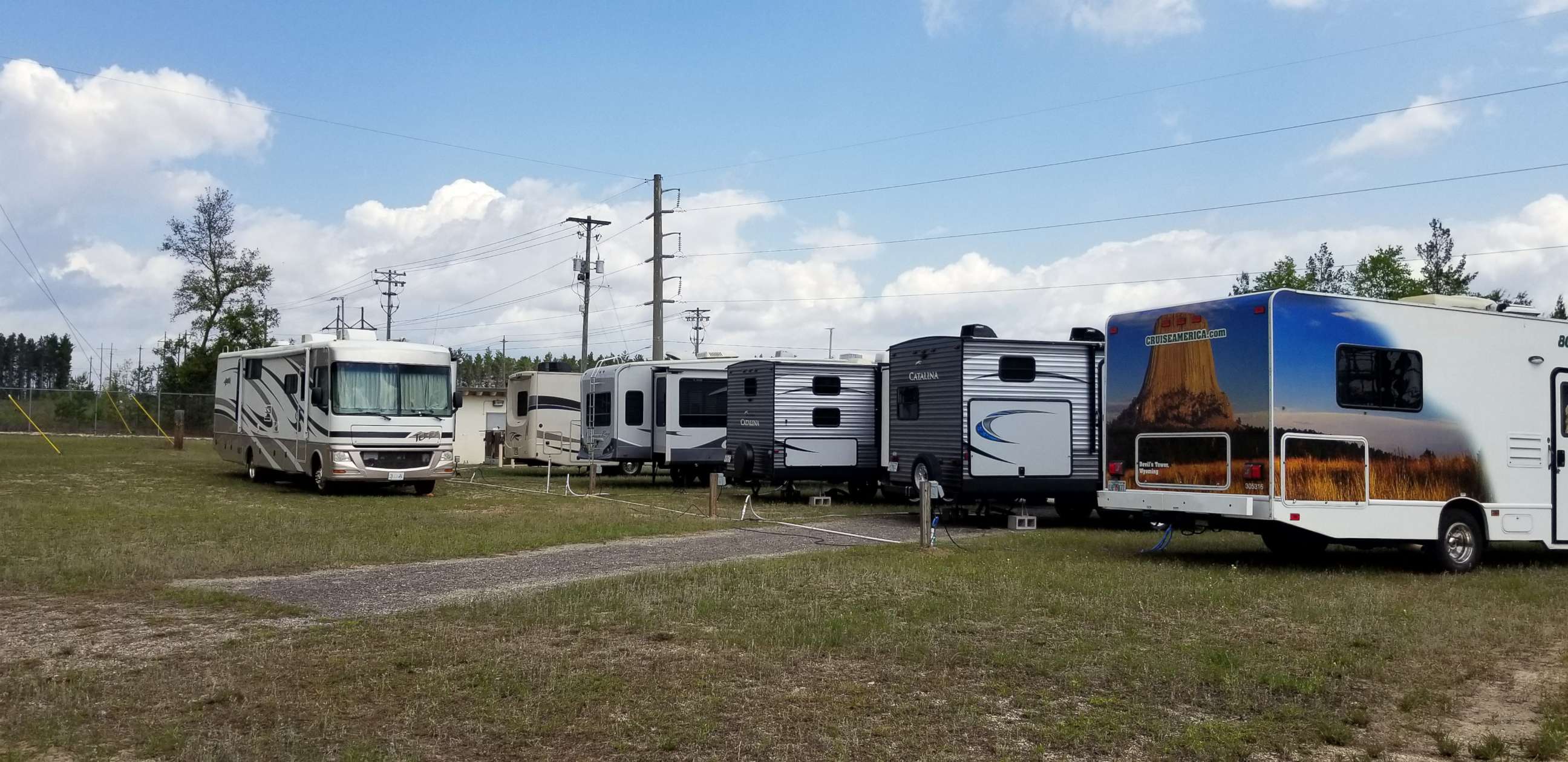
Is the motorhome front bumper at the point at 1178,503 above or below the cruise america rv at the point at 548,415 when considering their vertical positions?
below

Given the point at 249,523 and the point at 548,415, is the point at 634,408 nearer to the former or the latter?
the point at 548,415

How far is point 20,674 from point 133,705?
1.23m

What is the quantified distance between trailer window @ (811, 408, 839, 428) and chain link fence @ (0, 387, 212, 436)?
36.4 m

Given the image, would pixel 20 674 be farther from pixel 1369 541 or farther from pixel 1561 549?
pixel 1561 549

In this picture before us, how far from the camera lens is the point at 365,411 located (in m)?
22.2

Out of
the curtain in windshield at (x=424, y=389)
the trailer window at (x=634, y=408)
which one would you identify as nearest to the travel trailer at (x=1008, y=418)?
the curtain in windshield at (x=424, y=389)

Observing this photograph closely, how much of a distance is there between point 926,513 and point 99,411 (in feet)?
159

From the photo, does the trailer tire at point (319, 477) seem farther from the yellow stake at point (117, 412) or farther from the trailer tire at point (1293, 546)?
the yellow stake at point (117, 412)

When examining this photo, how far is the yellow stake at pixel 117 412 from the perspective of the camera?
2005 inches

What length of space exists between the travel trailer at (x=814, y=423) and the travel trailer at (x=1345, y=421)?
9917 mm

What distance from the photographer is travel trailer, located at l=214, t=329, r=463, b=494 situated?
22016mm

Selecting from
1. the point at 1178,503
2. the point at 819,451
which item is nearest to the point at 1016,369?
the point at 819,451

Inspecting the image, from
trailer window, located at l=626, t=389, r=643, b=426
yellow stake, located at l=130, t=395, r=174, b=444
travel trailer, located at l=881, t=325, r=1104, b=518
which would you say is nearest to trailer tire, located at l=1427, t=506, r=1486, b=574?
travel trailer, located at l=881, t=325, r=1104, b=518

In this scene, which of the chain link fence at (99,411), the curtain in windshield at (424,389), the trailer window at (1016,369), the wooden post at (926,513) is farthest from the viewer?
the chain link fence at (99,411)
